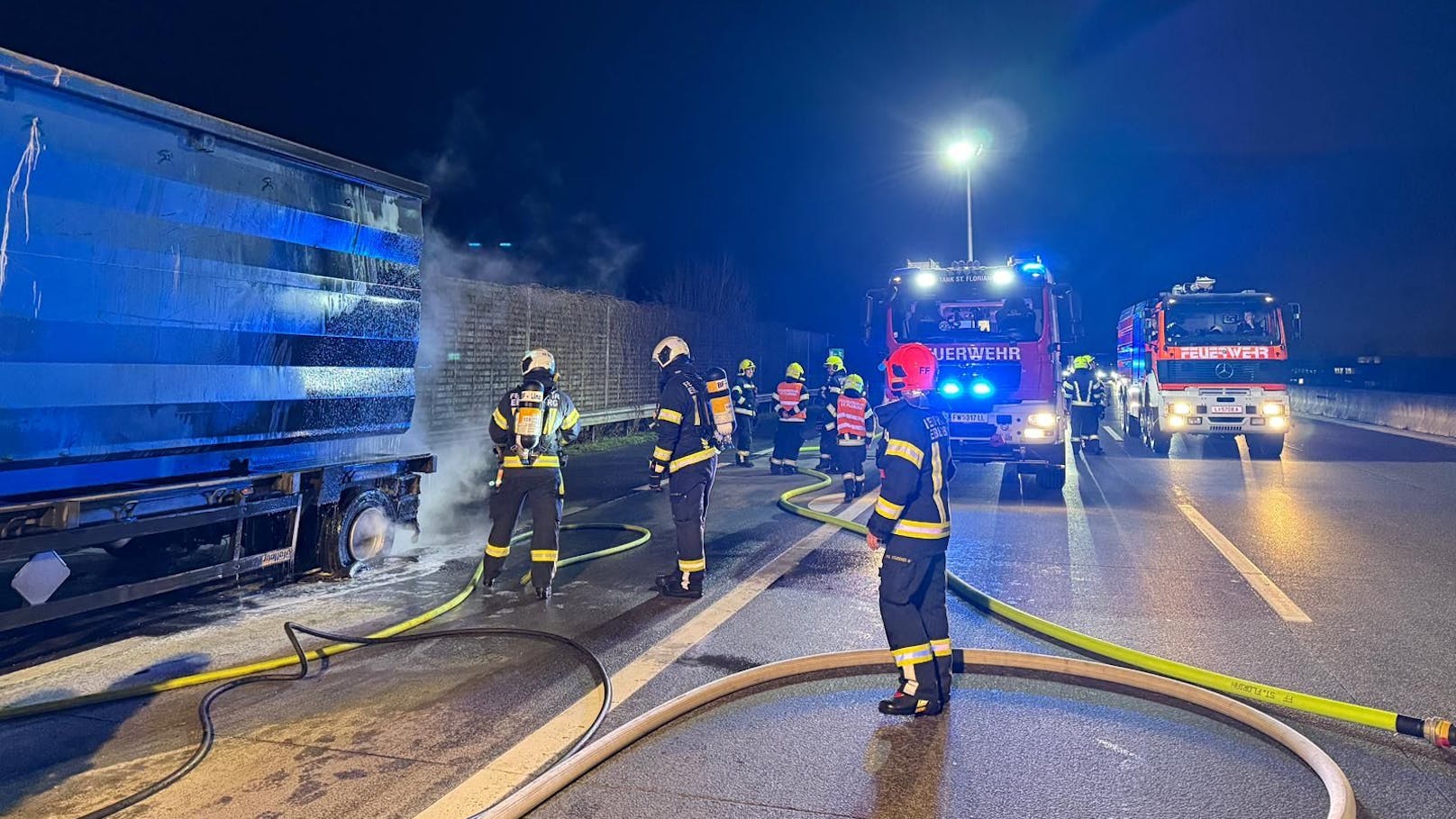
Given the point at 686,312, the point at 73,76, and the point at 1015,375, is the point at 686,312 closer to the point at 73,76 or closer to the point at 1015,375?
the point at 1015,375

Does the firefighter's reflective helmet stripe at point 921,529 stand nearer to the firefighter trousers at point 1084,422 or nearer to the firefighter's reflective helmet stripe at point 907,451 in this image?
the firefighter's reflective helmet stripe at point 907,451

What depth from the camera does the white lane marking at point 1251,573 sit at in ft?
18.3

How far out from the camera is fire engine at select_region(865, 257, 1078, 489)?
10.5 m

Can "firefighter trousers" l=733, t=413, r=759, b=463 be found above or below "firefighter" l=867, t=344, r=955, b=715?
above

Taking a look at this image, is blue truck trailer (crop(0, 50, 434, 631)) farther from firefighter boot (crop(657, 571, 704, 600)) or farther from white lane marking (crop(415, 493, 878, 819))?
white lane marking (crop(415, 493, 878, 819))

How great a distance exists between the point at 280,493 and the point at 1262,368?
15091 mm

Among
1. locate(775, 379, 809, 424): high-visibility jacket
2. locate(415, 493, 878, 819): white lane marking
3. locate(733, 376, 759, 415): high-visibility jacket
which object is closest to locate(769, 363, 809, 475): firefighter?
locate(775, 379, 809, 424): high-visibility jacket

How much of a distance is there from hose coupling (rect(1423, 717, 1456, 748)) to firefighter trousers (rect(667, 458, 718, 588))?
391 cm

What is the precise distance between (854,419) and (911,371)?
19.8 ft

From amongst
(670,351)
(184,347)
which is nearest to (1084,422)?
(670,351)

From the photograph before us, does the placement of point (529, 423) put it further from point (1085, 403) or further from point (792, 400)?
point (1085, 403)

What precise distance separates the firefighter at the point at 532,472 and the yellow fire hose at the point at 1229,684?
115 inches

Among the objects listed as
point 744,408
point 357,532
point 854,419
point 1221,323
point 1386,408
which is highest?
point 1221,323

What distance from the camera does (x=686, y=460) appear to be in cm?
611
